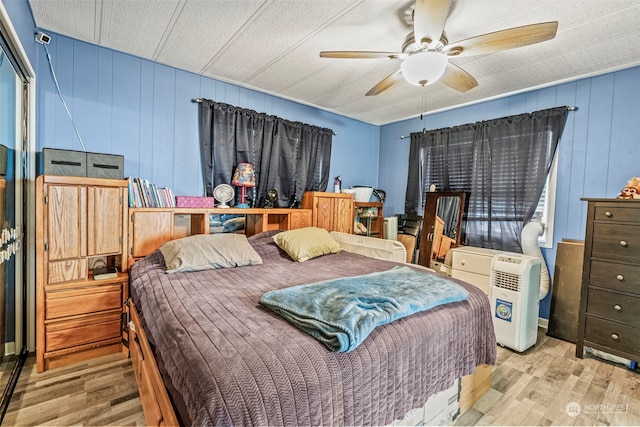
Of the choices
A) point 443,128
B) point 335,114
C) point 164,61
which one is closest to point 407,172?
point 443,128

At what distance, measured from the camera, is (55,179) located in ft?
6.41

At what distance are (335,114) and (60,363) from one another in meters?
3.67

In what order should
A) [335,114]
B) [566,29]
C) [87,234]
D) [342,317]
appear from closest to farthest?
[342,317]
[566,29]
[87,234]
[335,114]

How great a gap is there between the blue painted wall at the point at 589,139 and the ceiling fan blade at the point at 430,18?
198 centimetres

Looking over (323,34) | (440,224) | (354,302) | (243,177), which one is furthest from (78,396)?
(440,224)

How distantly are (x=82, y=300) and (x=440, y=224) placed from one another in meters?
3.49

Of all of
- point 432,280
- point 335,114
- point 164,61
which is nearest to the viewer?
point 432,280

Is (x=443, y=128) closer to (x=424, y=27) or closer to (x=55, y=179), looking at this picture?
(x=424, y=27)

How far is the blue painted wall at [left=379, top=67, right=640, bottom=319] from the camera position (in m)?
2.45

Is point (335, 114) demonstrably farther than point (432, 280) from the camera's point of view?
Yes

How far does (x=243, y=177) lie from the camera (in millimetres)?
2996

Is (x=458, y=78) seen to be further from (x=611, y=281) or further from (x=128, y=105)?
(x=128, y=105)

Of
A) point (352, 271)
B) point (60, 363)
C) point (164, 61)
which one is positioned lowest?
point (60, 363)

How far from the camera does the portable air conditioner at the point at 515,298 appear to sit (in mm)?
2326
